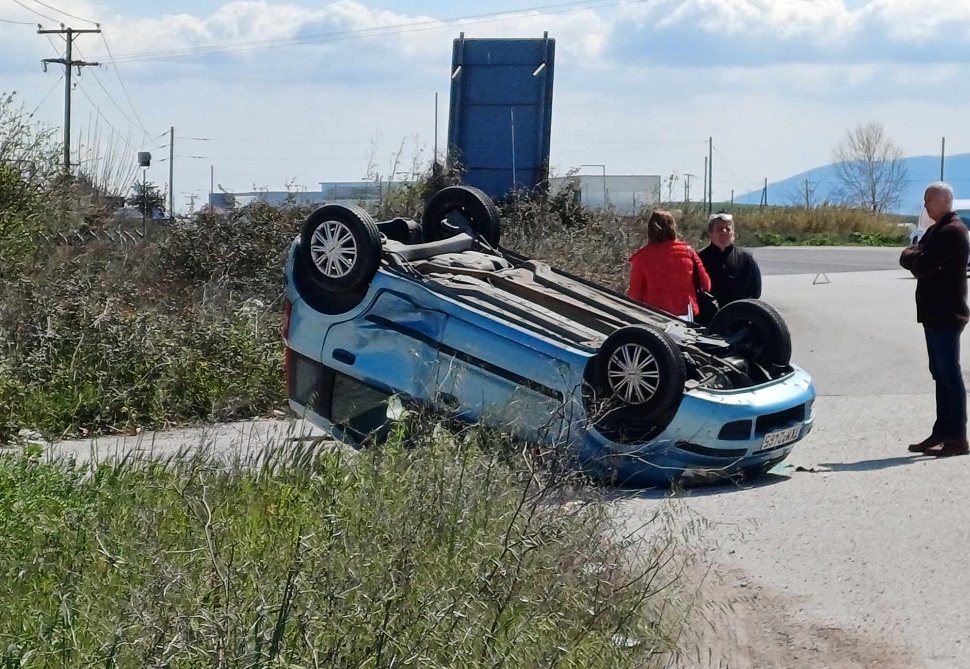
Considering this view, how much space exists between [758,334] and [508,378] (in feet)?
6.12

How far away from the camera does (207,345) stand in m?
12.3

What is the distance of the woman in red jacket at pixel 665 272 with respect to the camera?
985 cm

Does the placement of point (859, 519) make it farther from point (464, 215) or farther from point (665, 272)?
point (464, 215)

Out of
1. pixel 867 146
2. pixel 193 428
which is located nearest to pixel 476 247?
pixel 193 428

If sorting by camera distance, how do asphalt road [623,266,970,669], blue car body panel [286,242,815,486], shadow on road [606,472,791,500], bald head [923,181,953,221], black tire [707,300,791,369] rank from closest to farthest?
asphalt road [623,266,970,669], blue car body panel [286,242,815,486], shadow on road [606,472,791,500], black tire [707,300,791,369], bald head [923,181,953,221]

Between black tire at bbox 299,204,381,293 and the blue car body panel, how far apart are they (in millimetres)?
112

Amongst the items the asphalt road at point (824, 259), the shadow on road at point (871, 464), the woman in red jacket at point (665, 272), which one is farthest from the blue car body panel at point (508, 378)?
the asphalt road at point (824, 259)

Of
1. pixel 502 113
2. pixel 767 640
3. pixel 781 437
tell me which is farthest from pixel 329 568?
pixel 502 113

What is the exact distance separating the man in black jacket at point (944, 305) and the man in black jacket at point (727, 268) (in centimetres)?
135

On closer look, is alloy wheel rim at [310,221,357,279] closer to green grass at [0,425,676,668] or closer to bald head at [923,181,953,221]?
green grass at [0,425,676,668]

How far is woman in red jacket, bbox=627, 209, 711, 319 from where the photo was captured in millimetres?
9852

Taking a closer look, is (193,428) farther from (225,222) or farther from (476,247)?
(225,222)

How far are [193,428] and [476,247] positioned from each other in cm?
322

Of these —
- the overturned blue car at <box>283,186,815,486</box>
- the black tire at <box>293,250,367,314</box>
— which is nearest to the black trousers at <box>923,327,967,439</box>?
the overturned blue car at <box>283,186,815,486</box>
